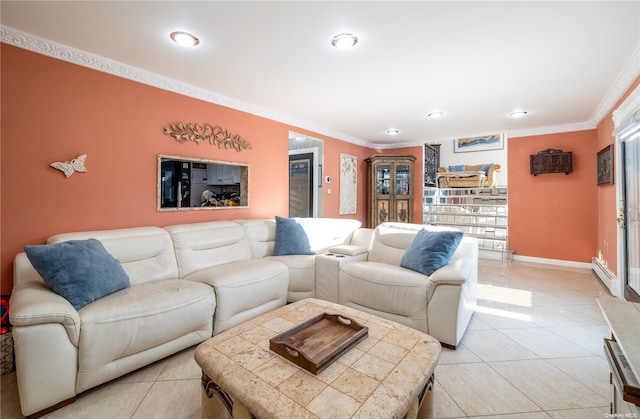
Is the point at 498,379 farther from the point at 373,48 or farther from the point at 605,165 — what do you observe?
the point at 605,165

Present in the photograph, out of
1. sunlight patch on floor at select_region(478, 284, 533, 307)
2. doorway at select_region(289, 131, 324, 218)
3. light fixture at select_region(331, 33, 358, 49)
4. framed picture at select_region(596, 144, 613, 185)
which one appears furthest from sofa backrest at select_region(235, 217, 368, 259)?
framed picture at select_region(596, 144, 613, 185)

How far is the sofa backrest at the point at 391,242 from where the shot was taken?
2930 millimetres

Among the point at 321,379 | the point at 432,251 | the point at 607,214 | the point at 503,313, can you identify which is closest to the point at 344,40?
the point at 432,251

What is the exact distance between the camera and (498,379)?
1.80 meters

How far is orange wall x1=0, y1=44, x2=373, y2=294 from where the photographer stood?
2.06 metres

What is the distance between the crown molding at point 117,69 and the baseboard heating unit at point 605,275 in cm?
458

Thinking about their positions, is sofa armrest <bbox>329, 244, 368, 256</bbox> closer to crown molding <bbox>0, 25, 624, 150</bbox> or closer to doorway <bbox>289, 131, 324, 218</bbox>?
doorway <bbox>289, 131, 324, 218</bbox>

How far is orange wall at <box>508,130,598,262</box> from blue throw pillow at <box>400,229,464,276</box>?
131 inches

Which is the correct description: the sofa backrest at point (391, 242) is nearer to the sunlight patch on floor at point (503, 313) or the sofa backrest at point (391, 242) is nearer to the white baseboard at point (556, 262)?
the sunlight patch on floor at point (503, 313)

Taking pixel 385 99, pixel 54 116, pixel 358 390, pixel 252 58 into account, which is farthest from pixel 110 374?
pixel 385 99

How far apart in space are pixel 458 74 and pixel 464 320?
2200mm

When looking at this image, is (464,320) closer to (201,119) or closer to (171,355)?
(171,355)

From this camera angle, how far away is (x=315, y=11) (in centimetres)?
180

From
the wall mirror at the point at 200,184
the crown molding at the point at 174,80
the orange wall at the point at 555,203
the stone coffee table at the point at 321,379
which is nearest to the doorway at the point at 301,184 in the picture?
the crown molding at the point at 174,80
